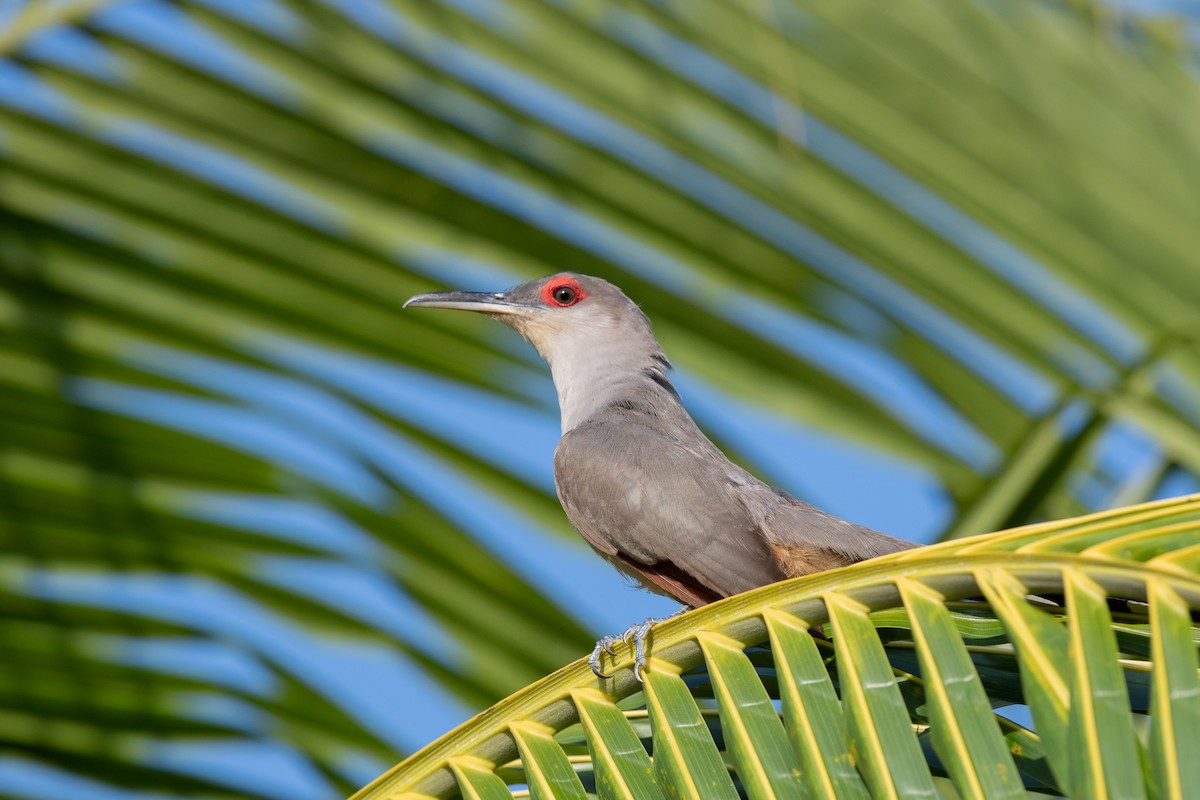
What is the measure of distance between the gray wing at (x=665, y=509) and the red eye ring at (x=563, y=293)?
1.07m

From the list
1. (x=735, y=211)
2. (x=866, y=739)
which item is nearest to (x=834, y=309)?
(x=735, y=211)

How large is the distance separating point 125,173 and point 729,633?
2.20 metres

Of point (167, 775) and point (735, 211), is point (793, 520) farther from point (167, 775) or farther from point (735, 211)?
point (167, 775)

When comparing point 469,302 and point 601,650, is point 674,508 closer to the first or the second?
point 469,302

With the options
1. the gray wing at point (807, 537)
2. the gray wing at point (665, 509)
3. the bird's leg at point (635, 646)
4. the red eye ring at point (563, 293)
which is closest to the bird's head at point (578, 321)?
the red eye ring at point (563, 293)

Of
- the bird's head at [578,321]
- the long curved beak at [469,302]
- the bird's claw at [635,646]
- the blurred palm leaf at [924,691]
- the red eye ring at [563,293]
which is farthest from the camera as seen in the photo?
the red eye ring at [563,293]

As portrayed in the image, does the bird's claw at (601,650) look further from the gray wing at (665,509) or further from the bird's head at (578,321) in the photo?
the bird's head at (578,321)

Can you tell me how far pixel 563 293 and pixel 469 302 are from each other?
29.3 inches

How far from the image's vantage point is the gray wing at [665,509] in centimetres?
329

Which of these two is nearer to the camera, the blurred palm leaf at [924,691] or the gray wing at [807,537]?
the blurred palm leaf at [924,691]

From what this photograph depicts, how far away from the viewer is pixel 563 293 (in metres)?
4.81

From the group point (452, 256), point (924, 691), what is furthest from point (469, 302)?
point (924, 691)

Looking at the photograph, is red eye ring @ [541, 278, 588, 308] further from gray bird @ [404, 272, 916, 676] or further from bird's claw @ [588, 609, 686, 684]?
bird's claw @ [588, 609, 686, 684]

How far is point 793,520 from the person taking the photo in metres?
3.39
